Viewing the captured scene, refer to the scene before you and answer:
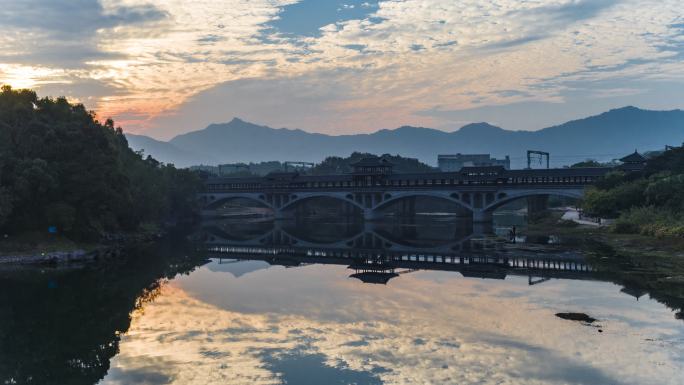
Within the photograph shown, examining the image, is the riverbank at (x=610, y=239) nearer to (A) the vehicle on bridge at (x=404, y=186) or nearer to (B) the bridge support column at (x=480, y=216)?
(A) the vehicle on bridge at (x=404, y=186)

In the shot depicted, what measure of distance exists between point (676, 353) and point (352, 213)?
94250mm

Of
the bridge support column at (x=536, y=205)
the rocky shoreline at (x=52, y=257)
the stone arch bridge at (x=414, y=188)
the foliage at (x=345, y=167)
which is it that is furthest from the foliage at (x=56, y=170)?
the foliage at (x=345, y=167)

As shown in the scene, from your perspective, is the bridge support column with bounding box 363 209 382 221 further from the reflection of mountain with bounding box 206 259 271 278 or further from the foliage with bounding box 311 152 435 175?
the foliage with bounding box 311 152 435 175

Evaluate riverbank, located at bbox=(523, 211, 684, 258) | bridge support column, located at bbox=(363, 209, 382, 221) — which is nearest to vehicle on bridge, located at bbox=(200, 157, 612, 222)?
bridge support column, located at bbox=(363, 209, 382, 221)

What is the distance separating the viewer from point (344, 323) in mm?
24766

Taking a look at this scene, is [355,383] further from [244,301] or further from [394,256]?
[394,256]

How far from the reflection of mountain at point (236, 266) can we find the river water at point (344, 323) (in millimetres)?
230

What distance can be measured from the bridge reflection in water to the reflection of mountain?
84cm

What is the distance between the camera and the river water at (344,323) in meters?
18.4

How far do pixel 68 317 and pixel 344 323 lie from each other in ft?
43.8

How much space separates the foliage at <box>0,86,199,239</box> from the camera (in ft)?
150

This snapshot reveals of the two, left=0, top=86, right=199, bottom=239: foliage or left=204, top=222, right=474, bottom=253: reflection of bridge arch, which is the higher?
left=0, top=86, right=199, bottom=239: foliage

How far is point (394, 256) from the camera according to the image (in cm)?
5038

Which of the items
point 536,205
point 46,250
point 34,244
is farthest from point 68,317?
point 536,205
